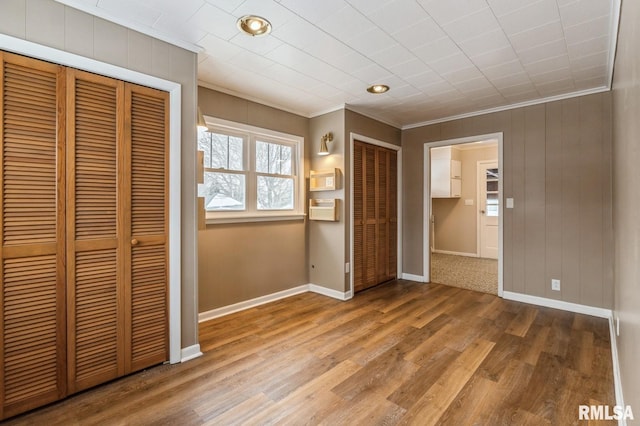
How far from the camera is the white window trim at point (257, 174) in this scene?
3226 mm

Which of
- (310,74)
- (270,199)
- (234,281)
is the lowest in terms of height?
(234,281)

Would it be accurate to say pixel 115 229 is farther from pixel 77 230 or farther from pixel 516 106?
pixel 516 106

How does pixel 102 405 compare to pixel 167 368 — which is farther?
pixel 167 368

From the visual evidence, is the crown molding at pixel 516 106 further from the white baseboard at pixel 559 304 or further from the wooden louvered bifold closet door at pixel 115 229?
the wooden louvered bifold closet door at pixel 115 229

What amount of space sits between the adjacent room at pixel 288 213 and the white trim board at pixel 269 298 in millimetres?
31

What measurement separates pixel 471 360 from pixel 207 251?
8.38ft

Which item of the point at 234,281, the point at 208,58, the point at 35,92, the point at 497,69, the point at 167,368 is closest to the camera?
the point at 35,92

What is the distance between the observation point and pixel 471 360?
2.33m

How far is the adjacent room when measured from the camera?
1.74 m

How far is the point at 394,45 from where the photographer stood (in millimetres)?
2381

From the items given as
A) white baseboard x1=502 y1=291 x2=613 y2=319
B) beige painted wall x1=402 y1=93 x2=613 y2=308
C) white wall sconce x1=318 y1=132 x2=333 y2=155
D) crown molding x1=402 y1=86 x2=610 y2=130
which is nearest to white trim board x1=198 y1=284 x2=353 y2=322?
white wall sconce x1=318 y1=132 x2=333 y2=155

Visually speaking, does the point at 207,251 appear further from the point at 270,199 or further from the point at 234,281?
the point at 270,199

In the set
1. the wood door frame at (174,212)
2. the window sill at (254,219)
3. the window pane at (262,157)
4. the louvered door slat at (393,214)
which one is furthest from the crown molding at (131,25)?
the louvered door slat at (393,214)

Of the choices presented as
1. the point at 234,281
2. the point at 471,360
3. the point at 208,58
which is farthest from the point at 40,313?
the point at 471,360
